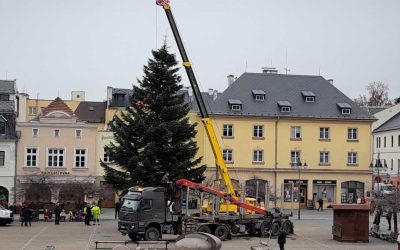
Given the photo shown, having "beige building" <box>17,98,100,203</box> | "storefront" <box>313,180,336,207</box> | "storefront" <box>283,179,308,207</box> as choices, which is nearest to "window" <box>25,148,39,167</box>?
"beige building" <box>17,98,100,203</box>

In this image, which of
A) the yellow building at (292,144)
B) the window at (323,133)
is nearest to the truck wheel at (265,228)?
the yellow building at (292,144)

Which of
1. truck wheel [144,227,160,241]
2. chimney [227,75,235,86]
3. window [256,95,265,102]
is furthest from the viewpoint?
chimney [227,75,235,86]

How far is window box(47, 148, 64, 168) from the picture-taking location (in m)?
65.4

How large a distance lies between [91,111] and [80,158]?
1237 centimetres

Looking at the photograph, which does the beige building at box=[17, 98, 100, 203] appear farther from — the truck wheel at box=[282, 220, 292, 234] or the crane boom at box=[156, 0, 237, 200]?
the truck wheel at box=[282, 220, 292, 234]

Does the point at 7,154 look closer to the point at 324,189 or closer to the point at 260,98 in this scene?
the point at 260,98

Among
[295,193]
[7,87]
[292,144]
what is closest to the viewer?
[295,193]

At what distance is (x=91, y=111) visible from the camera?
77.4 m

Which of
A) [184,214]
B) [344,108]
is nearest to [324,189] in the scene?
[344,108]

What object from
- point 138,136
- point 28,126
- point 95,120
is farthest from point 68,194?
point 138,136

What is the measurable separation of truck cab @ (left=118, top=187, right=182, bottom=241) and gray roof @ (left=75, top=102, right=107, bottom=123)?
130ft

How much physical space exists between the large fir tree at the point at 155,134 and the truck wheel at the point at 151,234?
787cm

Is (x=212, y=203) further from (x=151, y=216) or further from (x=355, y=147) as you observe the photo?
(x=355, y=147)

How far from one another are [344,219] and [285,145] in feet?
114
